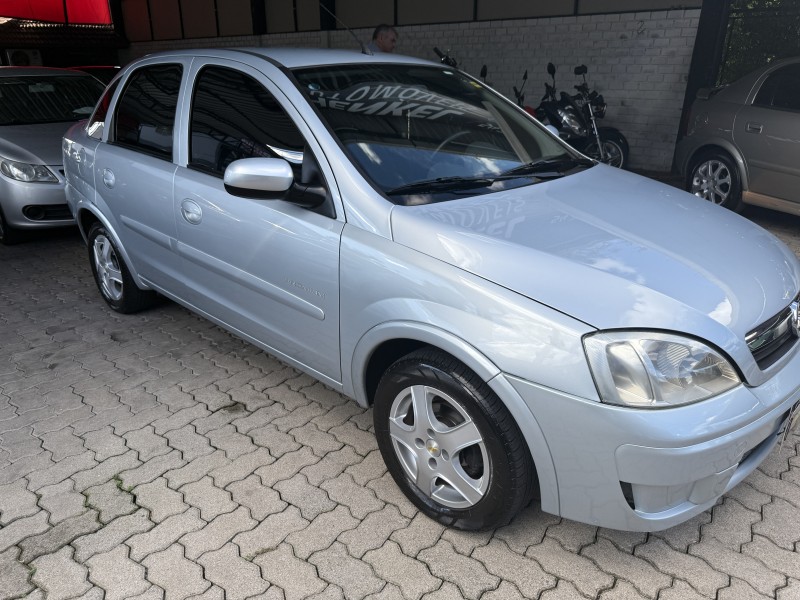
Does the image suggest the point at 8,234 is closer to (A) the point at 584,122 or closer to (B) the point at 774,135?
(A) the point at 584,122

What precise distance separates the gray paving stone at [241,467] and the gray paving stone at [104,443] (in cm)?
53

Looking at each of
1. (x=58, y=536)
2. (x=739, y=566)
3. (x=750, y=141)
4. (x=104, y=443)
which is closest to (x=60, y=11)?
(x=750, y=141)

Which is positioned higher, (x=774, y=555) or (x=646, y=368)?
(x=646, y=368)

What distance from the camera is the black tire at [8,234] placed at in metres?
6.07

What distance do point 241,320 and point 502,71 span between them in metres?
8.31

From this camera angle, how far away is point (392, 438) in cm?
251

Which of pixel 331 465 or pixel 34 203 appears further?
pixel 34 203

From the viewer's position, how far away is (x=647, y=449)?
6.07ft

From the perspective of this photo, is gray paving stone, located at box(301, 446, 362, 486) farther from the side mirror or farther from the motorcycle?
the motorcycle

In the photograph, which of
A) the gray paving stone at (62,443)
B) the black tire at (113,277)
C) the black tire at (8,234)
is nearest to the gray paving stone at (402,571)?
the gray paving stone at (62,443)

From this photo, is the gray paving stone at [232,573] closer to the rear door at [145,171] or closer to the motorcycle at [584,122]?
the rear door at [145,171]

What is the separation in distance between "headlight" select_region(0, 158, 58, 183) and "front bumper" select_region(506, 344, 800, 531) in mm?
5404

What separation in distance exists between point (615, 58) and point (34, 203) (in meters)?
7.47

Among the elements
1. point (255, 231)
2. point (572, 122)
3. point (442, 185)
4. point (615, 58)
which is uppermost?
point (615, 58)
